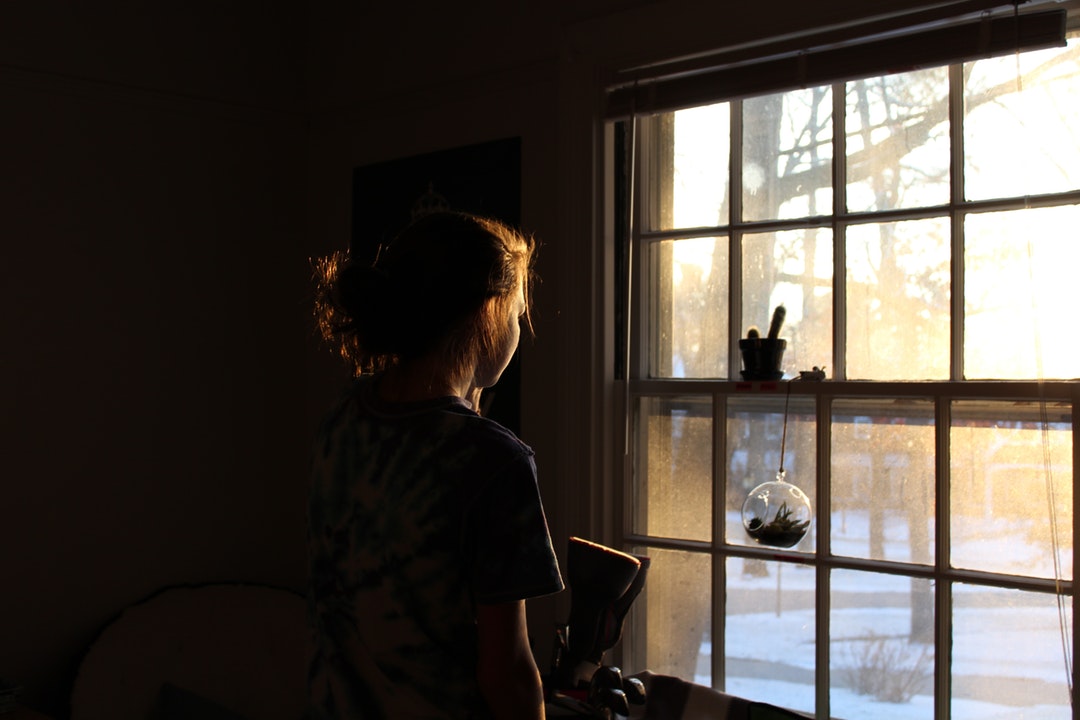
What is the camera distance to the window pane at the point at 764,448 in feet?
7.40

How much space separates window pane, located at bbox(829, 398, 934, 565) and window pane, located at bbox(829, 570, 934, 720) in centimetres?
7

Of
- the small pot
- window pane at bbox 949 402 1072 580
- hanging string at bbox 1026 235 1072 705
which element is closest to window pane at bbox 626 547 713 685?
the small pot

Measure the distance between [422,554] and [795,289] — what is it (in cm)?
142

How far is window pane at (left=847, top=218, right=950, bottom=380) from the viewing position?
210 centimetres

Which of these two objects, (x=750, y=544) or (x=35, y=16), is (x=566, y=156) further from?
(x=35, y=16)

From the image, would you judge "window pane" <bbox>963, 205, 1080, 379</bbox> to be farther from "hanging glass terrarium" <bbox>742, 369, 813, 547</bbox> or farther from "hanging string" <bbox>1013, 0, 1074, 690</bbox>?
"hanging glass terrarium" <bbox>742, 369, 813, 547</bbox>

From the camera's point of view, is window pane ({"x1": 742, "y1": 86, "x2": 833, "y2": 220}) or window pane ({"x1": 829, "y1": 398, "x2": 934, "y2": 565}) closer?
window pane ({"x1": 829, "y1": 398, "x2": 934, "y2": 565})

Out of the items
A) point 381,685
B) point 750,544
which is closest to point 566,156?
point 750,544

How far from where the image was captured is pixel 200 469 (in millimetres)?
3176

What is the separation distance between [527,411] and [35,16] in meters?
1.83

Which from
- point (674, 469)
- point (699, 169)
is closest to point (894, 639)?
point (674, 469)

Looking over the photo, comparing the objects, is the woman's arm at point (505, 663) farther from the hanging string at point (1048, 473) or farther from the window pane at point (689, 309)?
the window pane at point (689, 309)

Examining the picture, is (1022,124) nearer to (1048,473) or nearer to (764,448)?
(1048,473)

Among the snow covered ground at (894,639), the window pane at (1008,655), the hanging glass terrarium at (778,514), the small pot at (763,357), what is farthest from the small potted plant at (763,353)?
the window pane at (1008,655)
